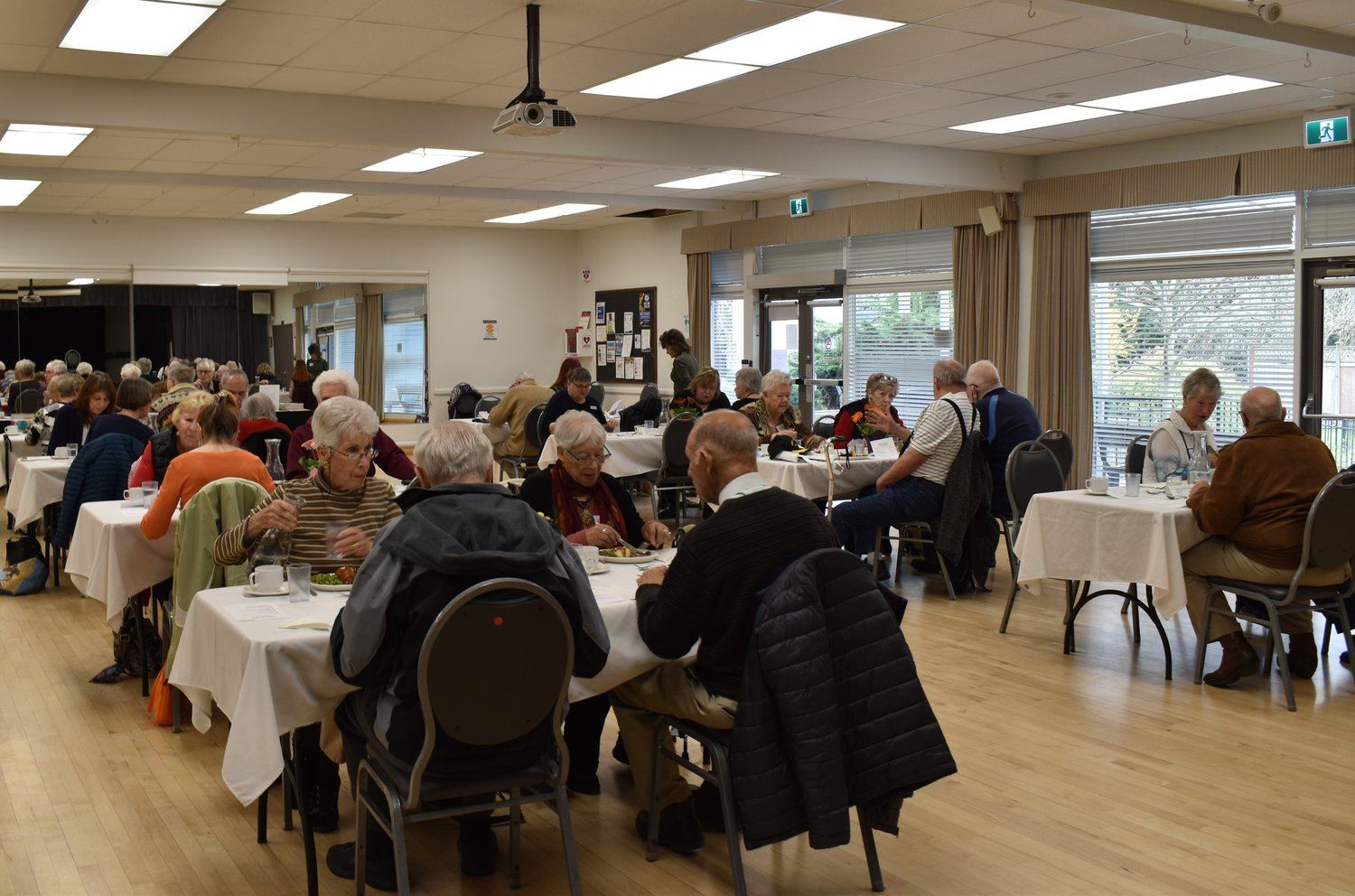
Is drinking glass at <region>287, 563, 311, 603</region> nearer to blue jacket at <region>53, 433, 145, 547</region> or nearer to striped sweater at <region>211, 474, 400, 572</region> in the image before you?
striped sweater at <region>211, 474, 400, 572</region>

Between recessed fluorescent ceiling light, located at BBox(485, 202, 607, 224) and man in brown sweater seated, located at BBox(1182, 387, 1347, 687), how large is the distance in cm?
910

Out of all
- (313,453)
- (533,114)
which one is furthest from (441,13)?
(313,453)

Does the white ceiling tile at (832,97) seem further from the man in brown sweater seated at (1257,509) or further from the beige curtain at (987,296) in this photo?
the man in brown sweater seated at (1257,509)

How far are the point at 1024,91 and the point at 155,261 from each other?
10.8m

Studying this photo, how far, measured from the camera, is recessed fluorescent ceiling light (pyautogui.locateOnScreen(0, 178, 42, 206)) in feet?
36.4

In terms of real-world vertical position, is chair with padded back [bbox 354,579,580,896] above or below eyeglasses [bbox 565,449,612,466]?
below

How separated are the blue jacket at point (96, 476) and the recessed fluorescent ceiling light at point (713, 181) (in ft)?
21.3

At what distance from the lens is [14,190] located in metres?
11.6

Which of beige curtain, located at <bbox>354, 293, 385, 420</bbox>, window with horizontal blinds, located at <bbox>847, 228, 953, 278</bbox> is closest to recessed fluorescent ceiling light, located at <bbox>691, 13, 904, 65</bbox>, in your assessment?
window with horizontal blinds, located at <bbox>847, 228, 953, 278</bbox>

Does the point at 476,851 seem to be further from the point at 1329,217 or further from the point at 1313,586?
the point at 1329,217

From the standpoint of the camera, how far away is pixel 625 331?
51.3ft

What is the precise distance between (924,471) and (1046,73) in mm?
2478

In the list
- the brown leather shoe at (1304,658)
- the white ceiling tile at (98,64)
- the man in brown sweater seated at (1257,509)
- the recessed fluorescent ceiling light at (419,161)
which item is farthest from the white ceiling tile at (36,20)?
the brown leather shoe at (1304,658)

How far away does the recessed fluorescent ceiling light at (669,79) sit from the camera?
22.7 feet
